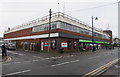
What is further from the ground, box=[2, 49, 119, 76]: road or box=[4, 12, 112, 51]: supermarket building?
box=[4, 12, 112, 51]: supermarket building

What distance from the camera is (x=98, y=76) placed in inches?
264

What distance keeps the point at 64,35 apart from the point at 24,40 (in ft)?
55.3

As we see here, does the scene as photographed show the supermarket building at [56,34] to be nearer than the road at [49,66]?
No

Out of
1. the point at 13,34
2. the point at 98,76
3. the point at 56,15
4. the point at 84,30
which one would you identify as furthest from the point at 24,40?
the point at 98,76

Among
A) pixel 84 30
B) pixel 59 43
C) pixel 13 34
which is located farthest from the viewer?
pixel 13 34

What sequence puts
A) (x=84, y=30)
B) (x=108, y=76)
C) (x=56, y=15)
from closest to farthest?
(x=108, y=76)
(x=56, y=15)
(x=84, y=30)

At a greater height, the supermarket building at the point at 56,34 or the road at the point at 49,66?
the supermarket building at the point at 56,34

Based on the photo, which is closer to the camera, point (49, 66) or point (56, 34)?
point (49, 66)

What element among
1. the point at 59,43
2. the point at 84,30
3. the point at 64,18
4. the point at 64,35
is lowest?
the point at 59,43

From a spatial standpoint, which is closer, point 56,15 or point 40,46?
point 56,15

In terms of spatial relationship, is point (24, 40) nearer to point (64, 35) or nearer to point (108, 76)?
point (64, 35)

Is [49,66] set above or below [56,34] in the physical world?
below

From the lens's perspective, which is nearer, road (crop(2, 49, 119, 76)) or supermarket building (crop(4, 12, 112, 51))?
road (crop(2, 49, 119, 76))

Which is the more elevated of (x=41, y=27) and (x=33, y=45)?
(x=41, y=27)
